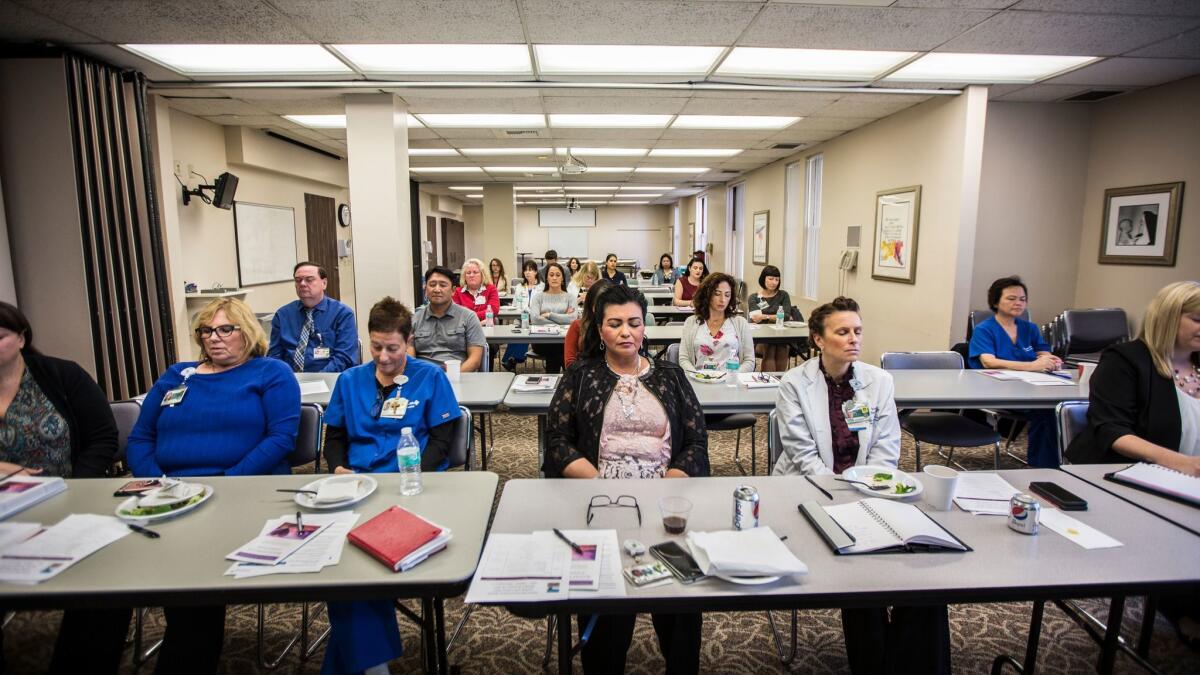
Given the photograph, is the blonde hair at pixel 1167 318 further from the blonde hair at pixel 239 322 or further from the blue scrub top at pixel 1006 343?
the blonde hair at pixel 239 322

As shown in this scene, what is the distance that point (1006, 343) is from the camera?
13.1 ft

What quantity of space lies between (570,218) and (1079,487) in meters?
19.9

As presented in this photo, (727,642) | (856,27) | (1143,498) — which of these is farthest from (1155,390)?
(856,27)

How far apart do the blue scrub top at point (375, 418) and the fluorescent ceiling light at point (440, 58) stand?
2827 mm

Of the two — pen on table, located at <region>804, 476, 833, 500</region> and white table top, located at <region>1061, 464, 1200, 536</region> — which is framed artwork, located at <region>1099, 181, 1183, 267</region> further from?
pen on table, located at <region>804, 476, 833, 500</region>

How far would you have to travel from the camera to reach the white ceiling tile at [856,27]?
3.46 metres

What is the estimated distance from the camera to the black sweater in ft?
7.64

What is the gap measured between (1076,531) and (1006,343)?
9.06 feet

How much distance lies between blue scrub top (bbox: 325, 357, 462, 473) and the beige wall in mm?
5811

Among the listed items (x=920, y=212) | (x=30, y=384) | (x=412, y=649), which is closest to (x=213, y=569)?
(x=412, y=649)

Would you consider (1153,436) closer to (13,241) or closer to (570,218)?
(13,241)

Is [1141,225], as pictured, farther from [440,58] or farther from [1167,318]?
[440,58]

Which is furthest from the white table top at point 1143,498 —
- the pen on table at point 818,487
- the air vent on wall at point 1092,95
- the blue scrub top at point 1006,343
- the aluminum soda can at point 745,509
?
the air vent on wall at point 1092,95

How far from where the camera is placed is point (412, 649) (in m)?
2.33
